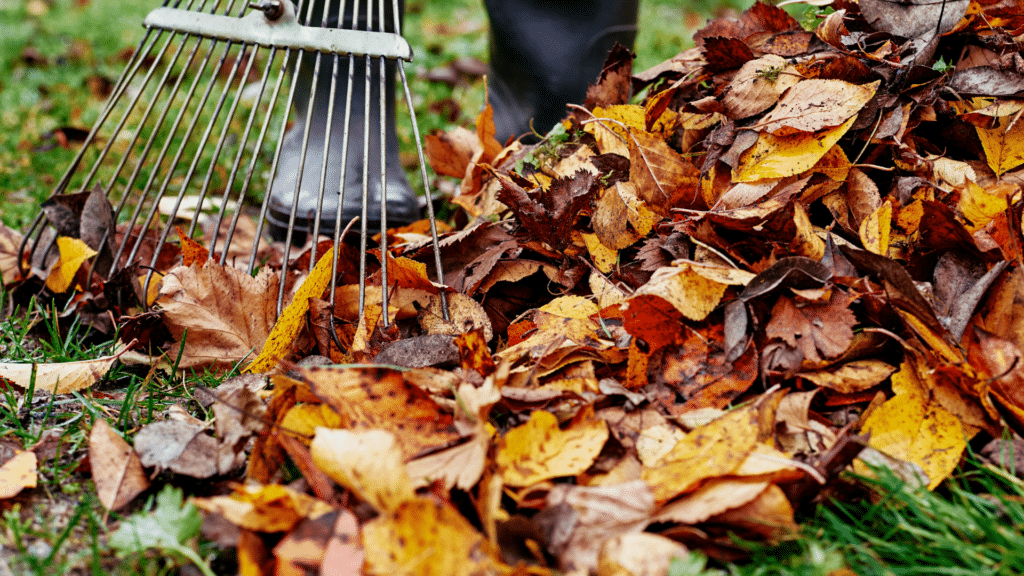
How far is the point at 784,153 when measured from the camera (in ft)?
3.92

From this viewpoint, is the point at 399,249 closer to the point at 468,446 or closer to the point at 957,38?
the point at 468,446

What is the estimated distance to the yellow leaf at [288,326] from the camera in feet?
3.97

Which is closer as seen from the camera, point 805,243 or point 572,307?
point 805,243

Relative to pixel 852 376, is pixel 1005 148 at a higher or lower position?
higher

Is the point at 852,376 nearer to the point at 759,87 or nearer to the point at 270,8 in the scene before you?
the point at 759,87

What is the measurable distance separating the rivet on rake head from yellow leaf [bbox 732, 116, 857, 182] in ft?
3.22

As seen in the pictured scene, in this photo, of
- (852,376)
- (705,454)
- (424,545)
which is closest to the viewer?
(424,545)

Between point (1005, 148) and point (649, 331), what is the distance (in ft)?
2.21

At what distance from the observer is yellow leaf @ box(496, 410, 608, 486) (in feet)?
2.88

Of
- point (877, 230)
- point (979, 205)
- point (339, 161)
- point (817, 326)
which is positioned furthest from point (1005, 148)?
point (339, 161)

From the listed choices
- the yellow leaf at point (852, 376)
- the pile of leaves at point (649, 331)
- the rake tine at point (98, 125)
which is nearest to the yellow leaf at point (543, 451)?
the pile of leaves at point (649, 331)

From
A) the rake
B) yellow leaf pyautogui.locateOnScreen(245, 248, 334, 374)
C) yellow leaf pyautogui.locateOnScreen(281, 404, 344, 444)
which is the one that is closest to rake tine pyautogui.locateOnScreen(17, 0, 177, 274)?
the rake

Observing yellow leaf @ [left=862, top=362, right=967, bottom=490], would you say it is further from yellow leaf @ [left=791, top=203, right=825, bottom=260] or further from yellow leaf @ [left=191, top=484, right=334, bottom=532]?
yellow leaf @ [left=191, top=484, right=334, bottom=532]

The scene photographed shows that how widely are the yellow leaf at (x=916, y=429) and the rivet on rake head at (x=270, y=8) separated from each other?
1.33m
